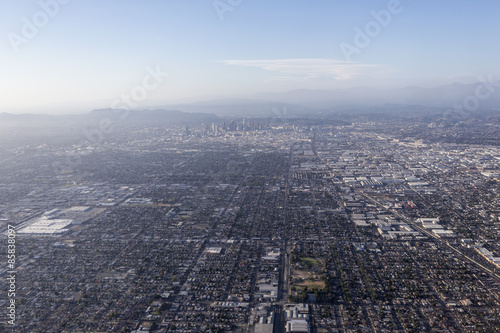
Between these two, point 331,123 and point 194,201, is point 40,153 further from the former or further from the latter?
point 331,123

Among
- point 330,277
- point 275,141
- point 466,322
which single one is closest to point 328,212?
point 330,277

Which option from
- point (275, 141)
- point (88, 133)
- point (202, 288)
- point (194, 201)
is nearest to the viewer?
point (202, 288)

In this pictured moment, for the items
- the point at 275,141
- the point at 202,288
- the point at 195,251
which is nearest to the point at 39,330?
the point at 202,288

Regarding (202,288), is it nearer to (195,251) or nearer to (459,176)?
(195,251)

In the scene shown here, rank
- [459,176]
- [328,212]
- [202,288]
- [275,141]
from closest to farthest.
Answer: [202,288] < [328,212] < [459,176] < [275,141]

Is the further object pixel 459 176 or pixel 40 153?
pixel 40 153

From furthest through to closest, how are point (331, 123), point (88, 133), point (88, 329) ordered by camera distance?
point (331, 123)
point (88, 133)
point (88, 329)

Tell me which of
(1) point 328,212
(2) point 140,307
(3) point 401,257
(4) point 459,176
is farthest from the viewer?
(4) point 459,176

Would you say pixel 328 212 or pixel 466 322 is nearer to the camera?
pixel 466 322

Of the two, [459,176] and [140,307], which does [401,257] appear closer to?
[140,307]
